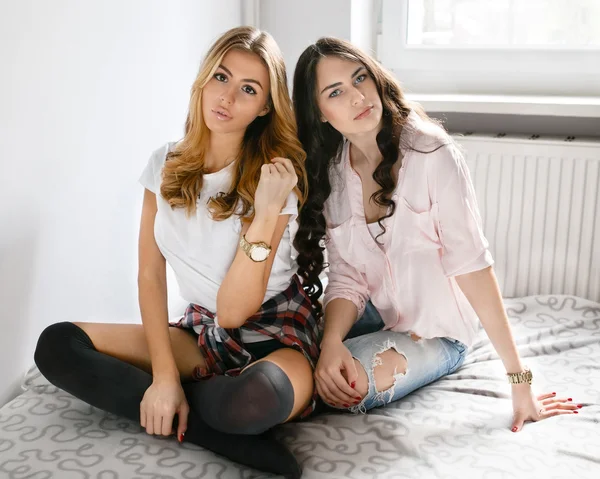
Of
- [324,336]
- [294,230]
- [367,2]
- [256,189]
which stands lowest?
[324,336]

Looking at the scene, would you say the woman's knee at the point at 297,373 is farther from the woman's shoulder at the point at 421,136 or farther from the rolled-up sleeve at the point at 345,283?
the woman's shoulder at the point at 421,136

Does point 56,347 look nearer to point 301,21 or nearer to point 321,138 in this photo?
point 321,138

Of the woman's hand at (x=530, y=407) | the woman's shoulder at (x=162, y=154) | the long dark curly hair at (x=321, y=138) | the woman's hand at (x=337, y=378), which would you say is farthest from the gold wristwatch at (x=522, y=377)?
the woman's shoulder at (x=162, y=154)

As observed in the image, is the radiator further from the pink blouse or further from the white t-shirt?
the white t-shirt

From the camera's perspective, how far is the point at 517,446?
1.41 m

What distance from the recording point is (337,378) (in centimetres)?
151

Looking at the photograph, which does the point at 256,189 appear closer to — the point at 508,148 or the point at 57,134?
the point at 57,134

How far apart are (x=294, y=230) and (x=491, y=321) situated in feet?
1.54

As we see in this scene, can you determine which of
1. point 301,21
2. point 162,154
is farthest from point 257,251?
point 301,21

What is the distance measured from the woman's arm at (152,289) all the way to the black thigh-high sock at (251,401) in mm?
178

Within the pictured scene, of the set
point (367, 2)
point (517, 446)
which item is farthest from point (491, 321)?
point (367, 2)

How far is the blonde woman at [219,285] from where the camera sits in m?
1.45

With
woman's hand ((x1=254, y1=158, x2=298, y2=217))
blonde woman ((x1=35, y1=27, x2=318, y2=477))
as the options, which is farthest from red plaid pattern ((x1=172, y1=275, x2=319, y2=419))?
woman's hand ((x1=254, y1=158, x2=298, y2=217))

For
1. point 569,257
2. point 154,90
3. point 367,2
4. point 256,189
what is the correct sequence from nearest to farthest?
point 256,189 → point 154,90 → point 569,257 → point 367,2
